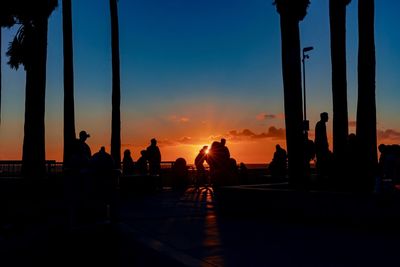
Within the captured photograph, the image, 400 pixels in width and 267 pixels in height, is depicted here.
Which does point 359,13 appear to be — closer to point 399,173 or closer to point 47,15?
point 399,173

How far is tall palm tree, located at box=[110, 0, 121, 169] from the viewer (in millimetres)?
21480

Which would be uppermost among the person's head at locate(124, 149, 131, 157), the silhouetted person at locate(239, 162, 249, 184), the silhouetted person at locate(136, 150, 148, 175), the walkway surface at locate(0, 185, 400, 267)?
the person's head at locate(124, 149, 131, 157)

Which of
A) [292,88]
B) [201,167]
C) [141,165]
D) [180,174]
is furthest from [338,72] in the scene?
[141,165]

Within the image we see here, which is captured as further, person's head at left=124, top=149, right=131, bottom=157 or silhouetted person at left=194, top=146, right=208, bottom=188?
silhouetted person at left=194, top=146, right=208, bottom=188

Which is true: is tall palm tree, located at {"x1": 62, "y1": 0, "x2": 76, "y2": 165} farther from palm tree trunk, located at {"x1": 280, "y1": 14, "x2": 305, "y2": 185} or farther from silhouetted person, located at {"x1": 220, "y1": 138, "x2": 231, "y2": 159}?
palm tree trunk, located at {"x1": 280, "y1": 14, "x2": 305, "y2": 185}

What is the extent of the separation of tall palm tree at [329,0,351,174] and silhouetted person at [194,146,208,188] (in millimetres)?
10093

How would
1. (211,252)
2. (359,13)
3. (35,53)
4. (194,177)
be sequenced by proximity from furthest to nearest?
(194,177) < (35,53) < (359,13) < (211,252)

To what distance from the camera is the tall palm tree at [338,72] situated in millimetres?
13891

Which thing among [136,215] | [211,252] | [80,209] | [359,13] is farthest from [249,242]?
[359,13]

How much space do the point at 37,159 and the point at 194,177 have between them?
936 centimetres

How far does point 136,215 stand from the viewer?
1196cm

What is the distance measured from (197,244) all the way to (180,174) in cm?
1566

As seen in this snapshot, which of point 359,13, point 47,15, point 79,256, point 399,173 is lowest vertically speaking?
point 79,256

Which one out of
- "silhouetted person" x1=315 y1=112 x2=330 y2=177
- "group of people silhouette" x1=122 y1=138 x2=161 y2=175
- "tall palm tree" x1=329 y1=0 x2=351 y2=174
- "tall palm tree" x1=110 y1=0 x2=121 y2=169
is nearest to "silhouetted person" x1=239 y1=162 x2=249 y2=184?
"group of people silhouette" x1=122 y1=138 x2=161 y2=175
